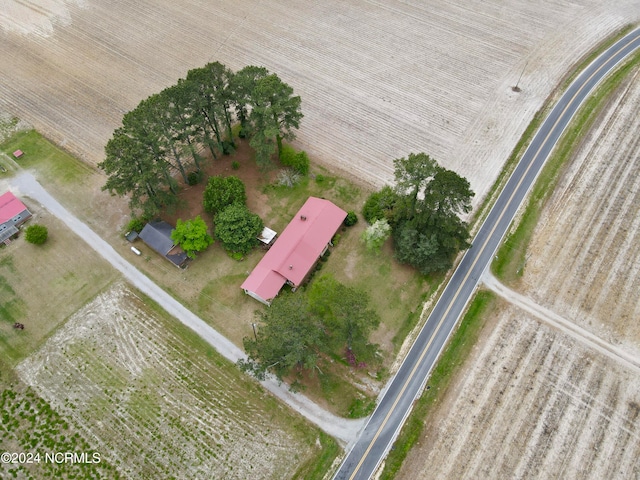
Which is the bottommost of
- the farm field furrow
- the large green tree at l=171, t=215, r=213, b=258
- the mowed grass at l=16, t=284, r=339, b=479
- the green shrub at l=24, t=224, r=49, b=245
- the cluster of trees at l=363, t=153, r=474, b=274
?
the mowed grass at l=16, t=284, r=339, b=479

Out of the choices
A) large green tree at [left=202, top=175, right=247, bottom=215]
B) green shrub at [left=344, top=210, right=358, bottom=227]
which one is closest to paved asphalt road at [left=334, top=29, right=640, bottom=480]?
green shrub at [left=344, top=210, right=358, bottom=227]

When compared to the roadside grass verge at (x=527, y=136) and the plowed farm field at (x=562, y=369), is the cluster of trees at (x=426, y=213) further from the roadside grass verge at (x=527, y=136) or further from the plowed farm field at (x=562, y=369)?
the plowed farm field at (x=562, y=369)

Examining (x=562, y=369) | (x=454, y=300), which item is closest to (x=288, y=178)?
(x=454, y=300)

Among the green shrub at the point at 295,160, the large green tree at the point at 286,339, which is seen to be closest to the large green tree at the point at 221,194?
the green shrub at the point at 295,160

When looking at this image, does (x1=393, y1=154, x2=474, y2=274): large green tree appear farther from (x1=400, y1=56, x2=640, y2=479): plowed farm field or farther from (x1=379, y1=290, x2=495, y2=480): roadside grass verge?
(x1=400, y1=56, x2=640, y2=479): plowed farm field

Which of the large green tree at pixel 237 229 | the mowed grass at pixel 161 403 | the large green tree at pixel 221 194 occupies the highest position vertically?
the large green tree at pixel 221 194
